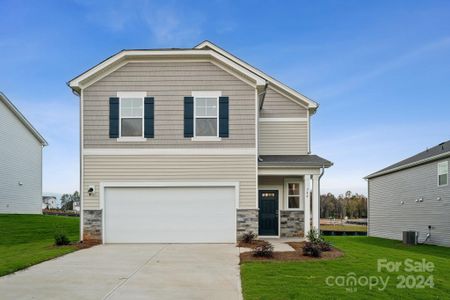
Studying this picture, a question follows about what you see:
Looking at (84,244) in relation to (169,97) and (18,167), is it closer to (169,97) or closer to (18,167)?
(169,97)

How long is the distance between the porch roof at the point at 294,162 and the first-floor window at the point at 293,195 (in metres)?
1.21

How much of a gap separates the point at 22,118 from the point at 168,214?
752 inches

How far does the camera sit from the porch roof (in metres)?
14.2

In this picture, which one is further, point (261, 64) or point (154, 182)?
point (261, 64)

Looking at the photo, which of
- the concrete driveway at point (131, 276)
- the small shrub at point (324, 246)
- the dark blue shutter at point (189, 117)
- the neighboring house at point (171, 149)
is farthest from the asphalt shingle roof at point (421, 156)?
the concrete driveway at point (131, 276)

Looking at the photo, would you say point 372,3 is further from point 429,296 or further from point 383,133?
point 429,296

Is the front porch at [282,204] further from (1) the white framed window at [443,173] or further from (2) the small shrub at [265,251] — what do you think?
(1) the white framed window at [443,173]

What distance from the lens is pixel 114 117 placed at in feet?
46.4

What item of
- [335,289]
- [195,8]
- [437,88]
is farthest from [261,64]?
[335,289]

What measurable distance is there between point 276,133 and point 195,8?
6630 millimetres

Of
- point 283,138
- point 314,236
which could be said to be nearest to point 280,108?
point 283,138

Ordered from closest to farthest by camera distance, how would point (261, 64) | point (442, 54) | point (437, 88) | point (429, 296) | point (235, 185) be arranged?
point (429, 296) < point (235, 185) < point (442, 54) < point (437, 88) < point (261, 64)

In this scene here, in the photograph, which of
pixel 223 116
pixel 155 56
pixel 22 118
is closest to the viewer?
pixel 223 116

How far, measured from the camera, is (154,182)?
14.1 meters
